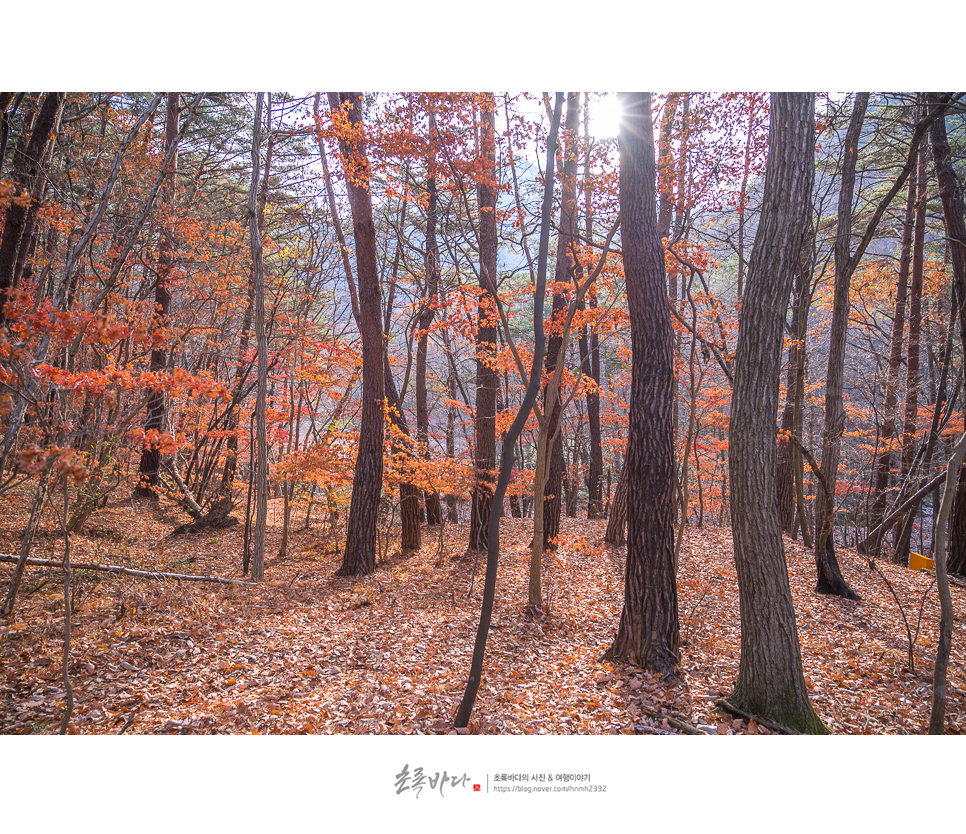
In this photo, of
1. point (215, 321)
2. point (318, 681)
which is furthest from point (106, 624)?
point (215, 321)

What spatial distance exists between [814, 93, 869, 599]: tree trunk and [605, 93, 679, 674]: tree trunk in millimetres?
2572

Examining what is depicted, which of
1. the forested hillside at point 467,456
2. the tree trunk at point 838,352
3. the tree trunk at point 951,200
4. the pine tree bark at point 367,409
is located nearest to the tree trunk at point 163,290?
the forested hillside at point 467,456

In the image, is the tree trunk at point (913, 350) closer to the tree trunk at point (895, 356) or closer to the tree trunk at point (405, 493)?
the tree trunk at point (895, 356)

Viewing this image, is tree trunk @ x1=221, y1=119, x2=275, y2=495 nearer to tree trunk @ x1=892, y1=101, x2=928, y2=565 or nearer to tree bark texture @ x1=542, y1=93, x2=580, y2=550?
tree bark texture @ x1=542, y1=93, x2=580, y2=550

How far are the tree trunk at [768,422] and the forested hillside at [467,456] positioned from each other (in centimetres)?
2

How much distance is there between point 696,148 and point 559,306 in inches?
113

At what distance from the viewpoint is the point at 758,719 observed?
264 cm

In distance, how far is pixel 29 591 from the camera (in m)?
3.99

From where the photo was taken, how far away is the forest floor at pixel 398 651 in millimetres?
2730

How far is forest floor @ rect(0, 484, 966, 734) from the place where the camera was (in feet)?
8.96

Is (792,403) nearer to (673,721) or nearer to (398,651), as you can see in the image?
(673,721)

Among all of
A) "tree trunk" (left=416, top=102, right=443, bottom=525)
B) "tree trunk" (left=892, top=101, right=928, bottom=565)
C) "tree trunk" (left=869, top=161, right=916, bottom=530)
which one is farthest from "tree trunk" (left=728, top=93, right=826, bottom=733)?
"tree trunk" (left=869, top=161, right=916, bottom=530)

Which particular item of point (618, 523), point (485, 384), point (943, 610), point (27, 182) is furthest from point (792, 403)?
point (27, 182)

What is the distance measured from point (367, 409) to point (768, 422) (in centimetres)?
460
